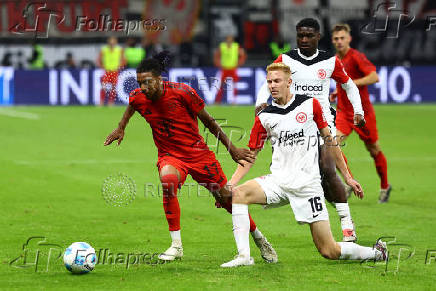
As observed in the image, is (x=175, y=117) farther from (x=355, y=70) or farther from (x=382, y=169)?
(x=382, y=169)

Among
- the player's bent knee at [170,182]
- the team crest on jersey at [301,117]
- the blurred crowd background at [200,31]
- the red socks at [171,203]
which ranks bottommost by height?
the red socks at [171,203]

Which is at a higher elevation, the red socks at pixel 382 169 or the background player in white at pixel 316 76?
the background player in white at pixel 316 76

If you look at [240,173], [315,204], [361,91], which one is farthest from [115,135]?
[361,91]

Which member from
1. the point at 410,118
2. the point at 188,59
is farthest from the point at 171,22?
the point at 410,118

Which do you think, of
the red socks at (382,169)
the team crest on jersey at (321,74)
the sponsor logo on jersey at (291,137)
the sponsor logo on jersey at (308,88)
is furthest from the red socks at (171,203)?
the red socks at (382,169)

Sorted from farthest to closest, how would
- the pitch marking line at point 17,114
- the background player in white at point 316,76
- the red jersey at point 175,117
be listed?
the pitch marking line at point 17,114 < the background player in white at point 316,76 < the red jersey at point 175,117

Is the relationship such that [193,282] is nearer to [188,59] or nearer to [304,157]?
[304,157]

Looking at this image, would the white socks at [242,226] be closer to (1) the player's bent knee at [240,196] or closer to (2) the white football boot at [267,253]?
(1) the player's bent knee at [240,196]

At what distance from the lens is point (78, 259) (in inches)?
302

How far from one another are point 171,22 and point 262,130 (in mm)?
28567

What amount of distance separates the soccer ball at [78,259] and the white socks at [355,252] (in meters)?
2.18

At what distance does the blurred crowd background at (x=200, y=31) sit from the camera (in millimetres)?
34000

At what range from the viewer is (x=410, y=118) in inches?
1025

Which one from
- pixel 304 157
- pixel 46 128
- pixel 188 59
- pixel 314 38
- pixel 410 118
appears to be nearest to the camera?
pixel 304 157
